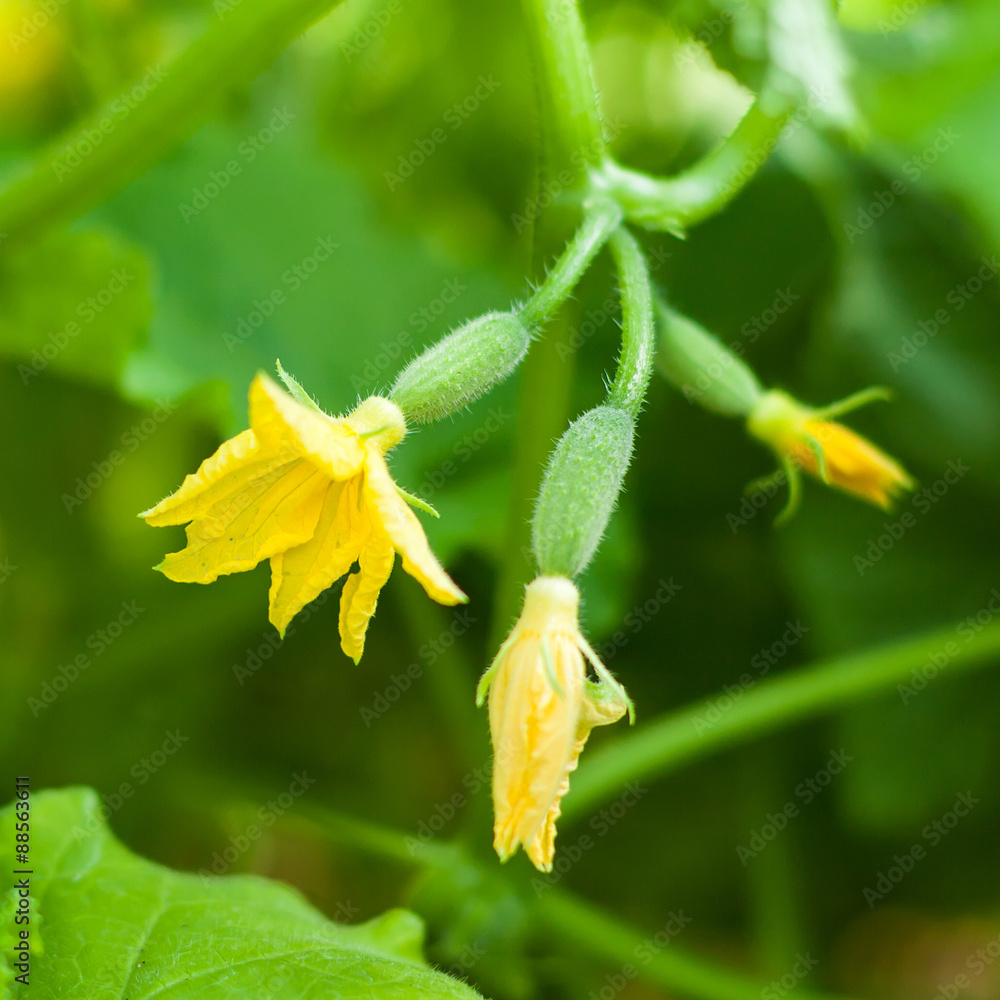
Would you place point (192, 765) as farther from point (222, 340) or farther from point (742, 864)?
point (742, 864)

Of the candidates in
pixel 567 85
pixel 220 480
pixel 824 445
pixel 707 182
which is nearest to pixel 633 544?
pixel 824 445

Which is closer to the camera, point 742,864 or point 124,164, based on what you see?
point 124,164

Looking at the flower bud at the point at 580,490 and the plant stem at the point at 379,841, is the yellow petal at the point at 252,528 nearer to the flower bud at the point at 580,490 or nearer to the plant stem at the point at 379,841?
the flower bud at the point at 580,490

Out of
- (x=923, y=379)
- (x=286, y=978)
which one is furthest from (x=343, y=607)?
(x=923, y=379)

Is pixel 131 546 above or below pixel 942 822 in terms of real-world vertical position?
above

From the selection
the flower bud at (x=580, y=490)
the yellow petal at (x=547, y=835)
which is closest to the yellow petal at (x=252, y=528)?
the flower bud at (x=580, y=490)

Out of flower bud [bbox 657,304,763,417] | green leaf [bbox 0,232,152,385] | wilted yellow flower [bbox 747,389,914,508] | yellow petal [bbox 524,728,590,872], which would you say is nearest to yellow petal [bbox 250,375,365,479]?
yellow petal [bbox 524,728,590,872]

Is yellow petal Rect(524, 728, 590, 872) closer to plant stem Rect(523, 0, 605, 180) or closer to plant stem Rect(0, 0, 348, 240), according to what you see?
plant stem Rect(523, 0, 605, 180)

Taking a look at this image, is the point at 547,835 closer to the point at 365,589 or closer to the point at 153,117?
the point at 365,589
